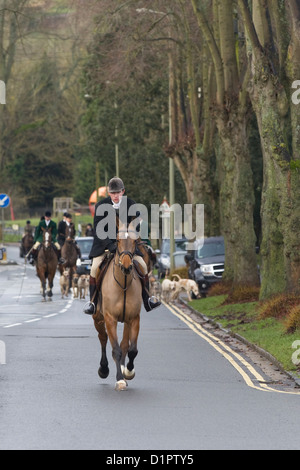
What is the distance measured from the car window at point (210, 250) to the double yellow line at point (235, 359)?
9.59m

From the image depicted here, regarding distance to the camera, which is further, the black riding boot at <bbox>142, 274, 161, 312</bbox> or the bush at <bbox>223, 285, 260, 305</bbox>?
the bush at <bbox>223, 285, 260, 305</bbox>

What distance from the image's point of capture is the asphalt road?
10992 millimetres

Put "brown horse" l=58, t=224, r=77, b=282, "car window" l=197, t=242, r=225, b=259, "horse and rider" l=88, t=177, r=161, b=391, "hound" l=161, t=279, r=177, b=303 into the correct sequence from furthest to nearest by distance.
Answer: "car window" l=197, t=242, r=225, b=259 < "brown horse" l=58, t=224, r=77, b=282 < "hound" l=161, t=279, r=177, b=303 < "horse and rider" l=88, t=177, r=161, b=391

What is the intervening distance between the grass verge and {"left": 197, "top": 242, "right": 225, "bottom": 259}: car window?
11.3 ft

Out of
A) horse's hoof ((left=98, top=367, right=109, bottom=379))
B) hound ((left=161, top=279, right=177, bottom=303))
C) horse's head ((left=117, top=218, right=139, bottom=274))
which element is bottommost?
hound ((left=161, top=279, right=177, bottom=303))

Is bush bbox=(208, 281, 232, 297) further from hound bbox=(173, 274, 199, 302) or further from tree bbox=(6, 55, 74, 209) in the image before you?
tree bbox=(6, 55, 74, 209)

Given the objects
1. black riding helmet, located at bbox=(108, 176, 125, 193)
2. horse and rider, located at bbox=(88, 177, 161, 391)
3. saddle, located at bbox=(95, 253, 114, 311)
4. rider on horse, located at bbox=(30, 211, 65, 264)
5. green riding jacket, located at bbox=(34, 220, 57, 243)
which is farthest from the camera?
green riding jacket, located at bbox=(34, 220, 57, 243)

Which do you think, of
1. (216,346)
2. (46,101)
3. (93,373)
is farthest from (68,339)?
(46,101)

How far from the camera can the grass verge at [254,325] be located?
18.8 m

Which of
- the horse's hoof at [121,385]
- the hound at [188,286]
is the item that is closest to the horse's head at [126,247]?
the horse's hoof at [121,385]

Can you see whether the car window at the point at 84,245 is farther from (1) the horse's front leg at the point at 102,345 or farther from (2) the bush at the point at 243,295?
(1) the horse's front leg at the point at 102,345

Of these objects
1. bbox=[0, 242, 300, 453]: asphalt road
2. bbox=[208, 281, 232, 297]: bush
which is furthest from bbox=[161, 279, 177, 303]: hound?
bbox=[0, 242, 300, 453]: asphalt road

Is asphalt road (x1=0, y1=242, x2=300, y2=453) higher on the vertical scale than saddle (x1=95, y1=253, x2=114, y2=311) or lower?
lower
